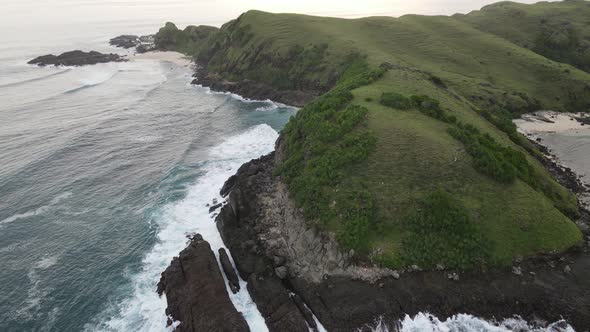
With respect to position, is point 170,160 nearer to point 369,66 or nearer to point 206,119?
point 206,119

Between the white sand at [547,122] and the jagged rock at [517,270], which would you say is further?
the white sand at [547,122]

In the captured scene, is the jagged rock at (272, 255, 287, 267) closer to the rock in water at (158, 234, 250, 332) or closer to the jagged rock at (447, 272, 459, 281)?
the rock in water at (158, 234, 250, 332)

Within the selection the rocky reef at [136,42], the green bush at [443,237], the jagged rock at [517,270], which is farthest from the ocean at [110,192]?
the rocky reef at [136,42]

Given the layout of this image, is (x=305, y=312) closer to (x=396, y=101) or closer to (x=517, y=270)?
(x=517, y=270)

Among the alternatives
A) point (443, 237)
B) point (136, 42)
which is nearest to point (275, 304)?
point (443, 237)

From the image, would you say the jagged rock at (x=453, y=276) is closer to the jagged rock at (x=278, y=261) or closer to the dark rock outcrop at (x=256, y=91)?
the jagged rock at (x=278, y=261)

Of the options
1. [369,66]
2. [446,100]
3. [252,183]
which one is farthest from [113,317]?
[369,66]

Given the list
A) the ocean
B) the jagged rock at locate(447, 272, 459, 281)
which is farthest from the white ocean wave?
the jagged rock at locate(447, 272, 459, 281)
